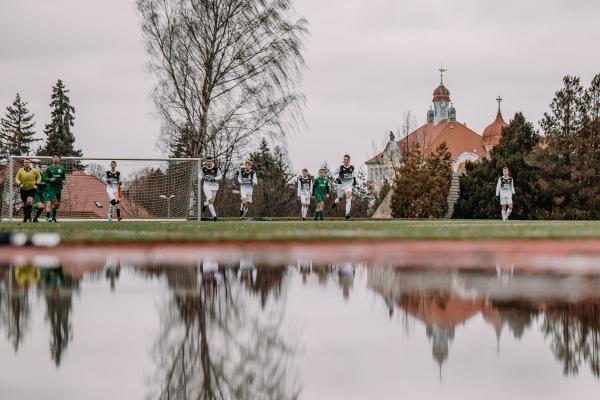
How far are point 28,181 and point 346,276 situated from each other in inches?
843

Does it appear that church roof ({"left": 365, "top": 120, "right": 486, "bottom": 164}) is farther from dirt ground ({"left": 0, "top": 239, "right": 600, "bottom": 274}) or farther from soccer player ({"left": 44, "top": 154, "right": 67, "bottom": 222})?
dirt ground ({"left": 0, "top": 239, "right": 600, "bottom": 274})

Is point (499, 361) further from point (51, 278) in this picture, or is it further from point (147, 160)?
point (147, 160)

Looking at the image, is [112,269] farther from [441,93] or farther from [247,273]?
[441,93]

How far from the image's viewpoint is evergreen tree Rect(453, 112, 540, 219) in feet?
188

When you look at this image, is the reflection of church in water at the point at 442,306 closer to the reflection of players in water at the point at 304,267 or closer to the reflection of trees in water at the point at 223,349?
the reflection of players in water at the point at 304,267

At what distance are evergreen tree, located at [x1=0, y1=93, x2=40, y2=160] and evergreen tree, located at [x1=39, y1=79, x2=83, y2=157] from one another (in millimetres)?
10964

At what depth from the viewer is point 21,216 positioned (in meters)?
35.5

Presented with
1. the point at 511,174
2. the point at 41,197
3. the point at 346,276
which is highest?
the point at 511,174

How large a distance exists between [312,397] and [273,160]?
290 feet

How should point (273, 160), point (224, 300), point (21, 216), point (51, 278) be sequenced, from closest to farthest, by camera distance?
point (224, 300)
point (51, 278)
point (21, 216)
point (273, 160)

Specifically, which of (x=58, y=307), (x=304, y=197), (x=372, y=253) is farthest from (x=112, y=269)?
(x=304, y=197)

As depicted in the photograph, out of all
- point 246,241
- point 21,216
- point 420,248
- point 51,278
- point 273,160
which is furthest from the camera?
point 273,160

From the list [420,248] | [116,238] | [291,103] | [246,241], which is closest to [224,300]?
[420,248]

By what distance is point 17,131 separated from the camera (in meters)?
99.4
